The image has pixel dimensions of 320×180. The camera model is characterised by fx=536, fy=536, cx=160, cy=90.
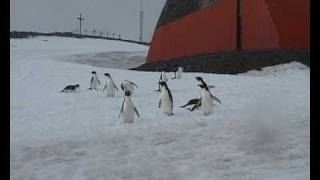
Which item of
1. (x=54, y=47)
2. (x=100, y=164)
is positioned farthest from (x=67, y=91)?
(x=54, y=47)

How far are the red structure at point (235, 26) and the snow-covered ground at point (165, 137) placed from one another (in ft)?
22.0

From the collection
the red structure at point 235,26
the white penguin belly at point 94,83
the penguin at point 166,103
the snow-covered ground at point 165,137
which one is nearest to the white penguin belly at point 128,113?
the snow-covered ground at point 165,137

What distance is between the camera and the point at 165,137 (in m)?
9.13

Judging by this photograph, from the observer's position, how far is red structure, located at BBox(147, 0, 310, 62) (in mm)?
23672

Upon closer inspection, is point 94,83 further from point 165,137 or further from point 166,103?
point 165,137

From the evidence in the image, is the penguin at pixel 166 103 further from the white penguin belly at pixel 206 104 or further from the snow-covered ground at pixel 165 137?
the white penguin belly at pixel 206 104

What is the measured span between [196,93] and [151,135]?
6991 millimetres

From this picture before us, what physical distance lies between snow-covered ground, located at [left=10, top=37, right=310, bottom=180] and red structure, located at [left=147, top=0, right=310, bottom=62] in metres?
6.71

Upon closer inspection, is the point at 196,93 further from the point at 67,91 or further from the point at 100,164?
the point at 100,164

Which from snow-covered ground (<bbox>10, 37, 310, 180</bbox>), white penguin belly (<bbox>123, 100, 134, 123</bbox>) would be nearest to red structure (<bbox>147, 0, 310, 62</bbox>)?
snow-covered ground (<bbox>10, 37, 310, 180</bbox>)


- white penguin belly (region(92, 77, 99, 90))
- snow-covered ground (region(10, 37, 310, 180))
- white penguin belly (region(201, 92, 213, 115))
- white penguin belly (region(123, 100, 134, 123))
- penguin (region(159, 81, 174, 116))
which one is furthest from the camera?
white penguin belly (region(92, 77, 99, 90))

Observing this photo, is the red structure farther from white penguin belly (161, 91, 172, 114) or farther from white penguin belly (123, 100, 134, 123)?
white penguin belly (123, 100, 134, 123)

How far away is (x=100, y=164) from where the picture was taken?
7504 millimetres

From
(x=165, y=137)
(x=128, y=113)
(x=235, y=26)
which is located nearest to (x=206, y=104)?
(x=128, y=113)
